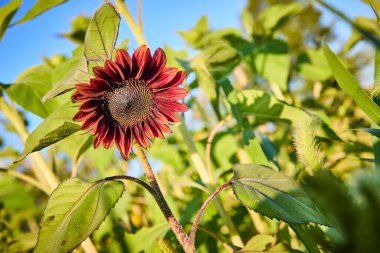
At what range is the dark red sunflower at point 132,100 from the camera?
57 cm

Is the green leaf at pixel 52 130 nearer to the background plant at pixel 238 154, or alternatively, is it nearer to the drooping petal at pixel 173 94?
the background plant at pixel 238 154

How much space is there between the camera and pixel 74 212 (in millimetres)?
515

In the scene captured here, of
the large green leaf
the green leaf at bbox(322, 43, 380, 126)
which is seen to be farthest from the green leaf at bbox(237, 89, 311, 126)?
the large green leaf

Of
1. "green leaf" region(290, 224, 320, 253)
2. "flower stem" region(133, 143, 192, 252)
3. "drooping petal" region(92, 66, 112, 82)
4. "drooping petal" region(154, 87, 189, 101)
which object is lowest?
"green leaf" region(290, 224, 320, 253)

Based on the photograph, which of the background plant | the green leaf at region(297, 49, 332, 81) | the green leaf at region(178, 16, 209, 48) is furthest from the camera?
the green leaf at region(178, 16, 209, 48)

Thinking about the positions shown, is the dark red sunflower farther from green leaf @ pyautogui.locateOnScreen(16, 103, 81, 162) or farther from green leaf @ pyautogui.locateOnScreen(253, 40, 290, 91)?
green leaf @ pyautogui.locateOnScreen(253, 40, 290, 91)

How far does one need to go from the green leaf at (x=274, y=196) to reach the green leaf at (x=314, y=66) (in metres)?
0.98

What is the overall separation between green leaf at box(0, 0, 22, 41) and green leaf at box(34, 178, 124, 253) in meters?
0.54

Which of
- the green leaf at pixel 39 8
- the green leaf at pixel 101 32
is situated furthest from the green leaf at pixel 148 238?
the green leaf at pixel 39 8

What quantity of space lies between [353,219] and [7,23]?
38.9 inches

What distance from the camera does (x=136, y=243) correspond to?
0.85 metres

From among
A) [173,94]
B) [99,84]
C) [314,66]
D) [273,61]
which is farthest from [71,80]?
[314,66]

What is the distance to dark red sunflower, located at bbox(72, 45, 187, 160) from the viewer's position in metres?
0.57

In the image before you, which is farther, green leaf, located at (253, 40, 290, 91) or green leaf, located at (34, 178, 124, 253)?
green leaf, located at (253, 40, 290, 91)
